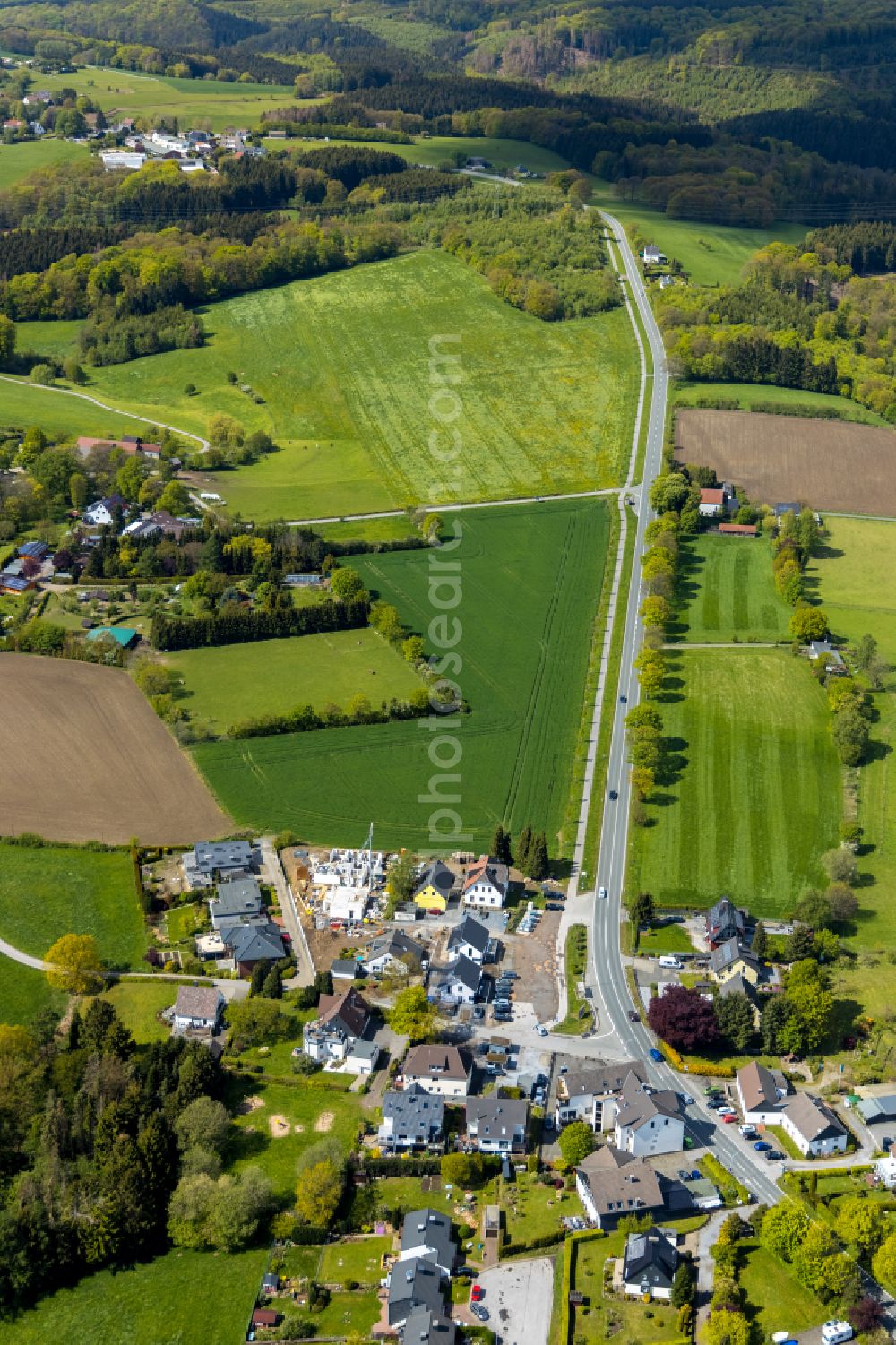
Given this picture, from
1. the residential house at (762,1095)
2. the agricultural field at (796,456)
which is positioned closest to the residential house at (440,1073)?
the residential house at (762,1095)

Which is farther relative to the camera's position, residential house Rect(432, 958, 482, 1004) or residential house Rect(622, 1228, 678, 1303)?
residential house Rect(432, 958, 482, 1004)

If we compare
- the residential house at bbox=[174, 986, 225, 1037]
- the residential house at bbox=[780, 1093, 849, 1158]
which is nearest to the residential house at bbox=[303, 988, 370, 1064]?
the residential house at bbox=[174, 986, 225, 1037]

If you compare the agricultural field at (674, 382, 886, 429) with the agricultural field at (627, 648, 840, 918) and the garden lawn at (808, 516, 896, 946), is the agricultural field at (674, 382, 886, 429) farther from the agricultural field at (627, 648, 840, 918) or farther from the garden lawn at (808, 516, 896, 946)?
the agricultural field at (627, 648, 840, 918)

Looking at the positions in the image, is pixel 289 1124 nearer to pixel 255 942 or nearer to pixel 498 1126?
pixel 498 1126

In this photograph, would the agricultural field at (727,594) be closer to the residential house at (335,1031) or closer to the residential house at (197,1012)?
the residential house at (335,1031)

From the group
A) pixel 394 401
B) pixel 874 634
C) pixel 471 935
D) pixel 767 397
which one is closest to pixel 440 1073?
pixel 471 935

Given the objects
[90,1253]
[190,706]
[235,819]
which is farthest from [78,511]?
[90,1253]
